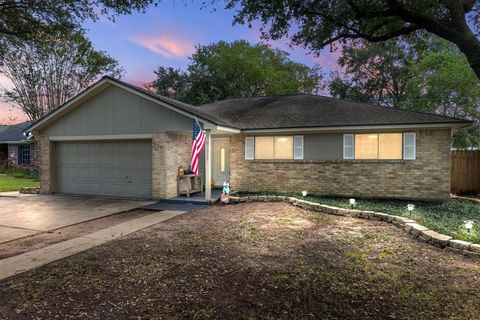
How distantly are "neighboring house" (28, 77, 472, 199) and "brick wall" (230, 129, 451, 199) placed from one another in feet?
0.12

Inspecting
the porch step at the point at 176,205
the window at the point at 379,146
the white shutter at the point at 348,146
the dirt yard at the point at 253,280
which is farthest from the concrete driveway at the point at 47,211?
the window at the point at 379,146

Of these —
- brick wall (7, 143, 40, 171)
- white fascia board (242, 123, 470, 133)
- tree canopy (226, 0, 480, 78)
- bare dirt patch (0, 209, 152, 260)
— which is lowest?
bare dirt patch (0, 209, 152, 260)

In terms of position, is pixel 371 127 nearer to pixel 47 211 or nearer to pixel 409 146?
pixel 409 146

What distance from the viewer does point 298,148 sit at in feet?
41.5

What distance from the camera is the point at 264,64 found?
111 feet

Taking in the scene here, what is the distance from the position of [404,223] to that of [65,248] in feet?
25.3

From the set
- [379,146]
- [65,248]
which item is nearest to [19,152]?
[65,248]

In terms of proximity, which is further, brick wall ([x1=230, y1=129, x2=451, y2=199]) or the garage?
the garage

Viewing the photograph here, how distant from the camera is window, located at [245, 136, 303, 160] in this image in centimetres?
1266

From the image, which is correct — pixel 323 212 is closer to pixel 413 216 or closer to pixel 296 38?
pixel 413 216

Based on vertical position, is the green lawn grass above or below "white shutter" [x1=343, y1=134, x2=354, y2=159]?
below

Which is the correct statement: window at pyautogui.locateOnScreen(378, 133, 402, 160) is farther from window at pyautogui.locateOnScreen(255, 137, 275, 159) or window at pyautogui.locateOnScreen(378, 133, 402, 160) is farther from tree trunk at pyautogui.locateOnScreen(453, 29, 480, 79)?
tree trunk at pyautogui.locateOnScreen(453, 29, 480, 79)

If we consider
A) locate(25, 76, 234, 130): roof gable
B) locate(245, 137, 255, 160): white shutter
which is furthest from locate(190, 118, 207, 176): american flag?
locate(245, 137, 255, 160): white shutter

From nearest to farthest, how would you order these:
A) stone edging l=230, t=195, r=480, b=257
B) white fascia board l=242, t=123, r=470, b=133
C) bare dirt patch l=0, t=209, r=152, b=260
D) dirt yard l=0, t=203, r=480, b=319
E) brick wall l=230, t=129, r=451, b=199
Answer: dirt yard l=0, t=203, r=480, b=319
stone edging l=230, t=195, r=480, b=257
bare dirt patch l=0, t=209, r=152, b=260
white fascia board l=242, t=123, r=470, b=133
brick wall l=230, t=129, r=451, b=199
